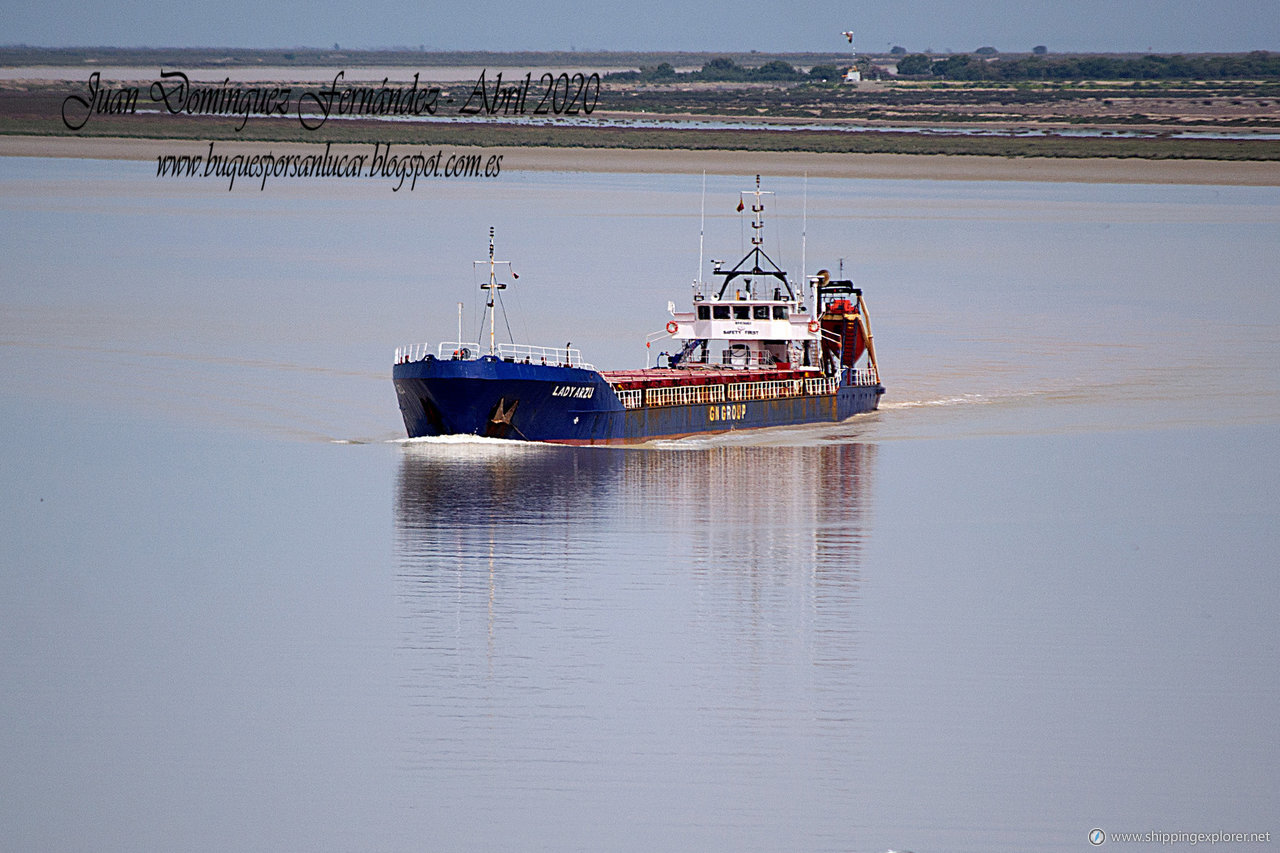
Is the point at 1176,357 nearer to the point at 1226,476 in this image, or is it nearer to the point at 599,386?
the point at 1226,476

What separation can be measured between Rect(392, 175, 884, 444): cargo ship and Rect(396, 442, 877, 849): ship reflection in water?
272cm

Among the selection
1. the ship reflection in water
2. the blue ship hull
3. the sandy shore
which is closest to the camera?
the ship reflection in water

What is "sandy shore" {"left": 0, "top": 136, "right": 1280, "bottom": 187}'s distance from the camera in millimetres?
174750

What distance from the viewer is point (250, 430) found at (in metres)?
50.5

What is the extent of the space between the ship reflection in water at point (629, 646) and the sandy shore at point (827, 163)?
128101mm

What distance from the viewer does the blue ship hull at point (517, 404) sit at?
4866cm

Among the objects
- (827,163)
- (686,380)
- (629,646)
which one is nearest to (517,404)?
(686,380)

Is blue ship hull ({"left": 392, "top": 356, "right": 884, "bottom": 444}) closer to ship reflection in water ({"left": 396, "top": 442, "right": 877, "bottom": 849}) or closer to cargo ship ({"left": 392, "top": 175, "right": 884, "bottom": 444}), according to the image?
cargo ship ({"left": 392, "top": 175, "right": 884, "bottom": 444})

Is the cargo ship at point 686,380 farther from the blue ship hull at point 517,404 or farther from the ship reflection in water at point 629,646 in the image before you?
the ship reflection in water at point 629,646

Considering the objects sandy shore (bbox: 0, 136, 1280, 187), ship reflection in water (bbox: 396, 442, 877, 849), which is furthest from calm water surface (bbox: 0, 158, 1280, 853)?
sandy shore (bbox: 0, 136, 1280, 187)

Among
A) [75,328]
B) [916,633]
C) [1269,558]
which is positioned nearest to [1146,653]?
[916,633]

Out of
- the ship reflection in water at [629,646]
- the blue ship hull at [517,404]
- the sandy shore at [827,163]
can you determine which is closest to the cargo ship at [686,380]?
the blue ship hull at [517,404]

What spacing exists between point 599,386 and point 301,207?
3573 inches

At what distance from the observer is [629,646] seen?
30156 mm
